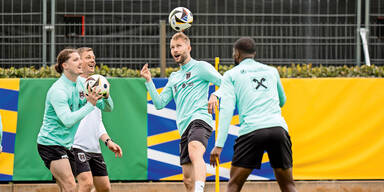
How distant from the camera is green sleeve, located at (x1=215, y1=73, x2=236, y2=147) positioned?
590cm

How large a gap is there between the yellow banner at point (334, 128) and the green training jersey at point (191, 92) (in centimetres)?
236

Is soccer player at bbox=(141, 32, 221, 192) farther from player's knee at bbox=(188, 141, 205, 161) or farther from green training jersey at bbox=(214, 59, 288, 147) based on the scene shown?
green training jersey at bbox=(214, 59, 288, 147)

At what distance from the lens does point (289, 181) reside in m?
5.96


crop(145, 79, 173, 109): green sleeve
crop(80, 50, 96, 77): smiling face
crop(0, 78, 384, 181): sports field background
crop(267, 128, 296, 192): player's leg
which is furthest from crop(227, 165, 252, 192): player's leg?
crop(0, 78, 384, 181): sports field background

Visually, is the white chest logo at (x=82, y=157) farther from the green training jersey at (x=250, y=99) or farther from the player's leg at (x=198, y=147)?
the green training jersey at (x=250, y=99)

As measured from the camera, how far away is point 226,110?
5898 millimetres

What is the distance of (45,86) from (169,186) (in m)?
2.54

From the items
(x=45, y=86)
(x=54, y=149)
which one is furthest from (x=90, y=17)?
(x=54, y=149)

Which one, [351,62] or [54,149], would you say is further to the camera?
[351,62]

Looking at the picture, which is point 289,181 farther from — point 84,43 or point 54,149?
point 84,43

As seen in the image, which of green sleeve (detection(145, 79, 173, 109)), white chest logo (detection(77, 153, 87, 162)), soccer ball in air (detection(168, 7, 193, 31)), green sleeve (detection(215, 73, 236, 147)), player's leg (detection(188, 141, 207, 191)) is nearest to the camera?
green sleeve (detection(215, 73, 236, 147))

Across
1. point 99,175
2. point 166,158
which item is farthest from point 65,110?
point 166,158

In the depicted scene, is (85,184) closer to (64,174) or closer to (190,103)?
(64,174)

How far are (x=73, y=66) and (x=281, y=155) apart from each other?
266 centimetres
